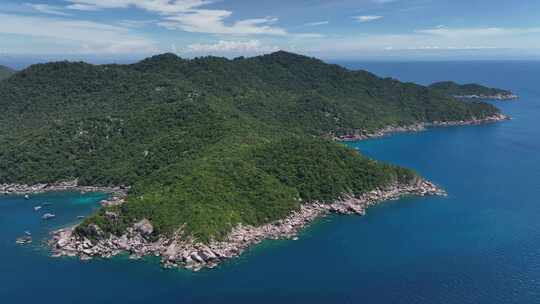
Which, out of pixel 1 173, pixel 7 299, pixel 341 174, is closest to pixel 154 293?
pixel 7 299

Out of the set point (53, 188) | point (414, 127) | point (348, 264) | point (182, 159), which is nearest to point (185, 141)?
point (182, 159)

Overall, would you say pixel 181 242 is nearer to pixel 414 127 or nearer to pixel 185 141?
pixel 185 141

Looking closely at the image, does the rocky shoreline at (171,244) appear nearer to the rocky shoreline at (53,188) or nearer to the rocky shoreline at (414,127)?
the rocky shoreline at (53,188)

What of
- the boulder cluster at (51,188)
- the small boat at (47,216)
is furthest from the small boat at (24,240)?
the boulder cluster at (51,188)

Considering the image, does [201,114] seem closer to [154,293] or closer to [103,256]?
[103,256]

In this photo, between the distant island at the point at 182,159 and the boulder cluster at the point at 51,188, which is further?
the boulder cluster at the point at 51,188
